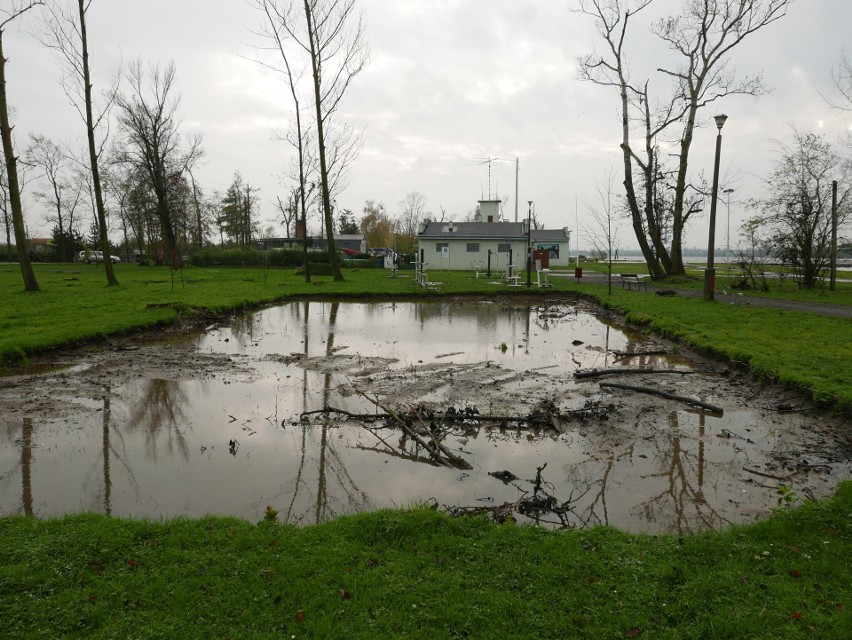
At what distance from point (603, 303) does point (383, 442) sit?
13.9 meters

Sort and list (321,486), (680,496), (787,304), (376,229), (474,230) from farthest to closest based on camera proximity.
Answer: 1. (376,229)
2. (474,230)
3. (787,304)
4. (321,486)
5. (680,496)

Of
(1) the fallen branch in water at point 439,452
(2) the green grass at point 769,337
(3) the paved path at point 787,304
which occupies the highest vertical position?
(3) the paved path at point 787,304

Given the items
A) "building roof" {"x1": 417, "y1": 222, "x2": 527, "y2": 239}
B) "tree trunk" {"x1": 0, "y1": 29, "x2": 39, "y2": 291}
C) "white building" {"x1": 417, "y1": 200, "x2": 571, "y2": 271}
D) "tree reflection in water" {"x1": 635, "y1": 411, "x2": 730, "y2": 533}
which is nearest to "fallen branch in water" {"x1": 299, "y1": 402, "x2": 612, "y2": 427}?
"tree reflection in water" {"x1": 635, "y1": 411, "x2": 730, "y2": 533}

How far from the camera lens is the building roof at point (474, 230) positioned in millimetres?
40812

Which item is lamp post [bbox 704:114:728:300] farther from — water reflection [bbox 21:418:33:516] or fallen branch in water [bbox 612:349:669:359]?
water reflection [bbox 21:418:33:516]

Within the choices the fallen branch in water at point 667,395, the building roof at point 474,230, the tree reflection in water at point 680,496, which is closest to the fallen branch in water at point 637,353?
the fallen branch in water at point 667,395

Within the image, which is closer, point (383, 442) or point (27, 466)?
point (27, 466)

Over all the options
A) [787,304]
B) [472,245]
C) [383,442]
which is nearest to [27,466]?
[383,442]

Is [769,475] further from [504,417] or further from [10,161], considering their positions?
[10,161]

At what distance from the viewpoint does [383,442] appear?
5723mm

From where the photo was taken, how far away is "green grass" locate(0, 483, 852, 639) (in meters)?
2.71

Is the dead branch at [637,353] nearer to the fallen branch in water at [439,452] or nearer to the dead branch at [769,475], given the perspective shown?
the dead branch at [769,475]

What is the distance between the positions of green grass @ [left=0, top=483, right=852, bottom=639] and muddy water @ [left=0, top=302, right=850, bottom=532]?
618 millimetres

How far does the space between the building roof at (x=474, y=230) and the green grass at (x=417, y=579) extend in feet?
124
